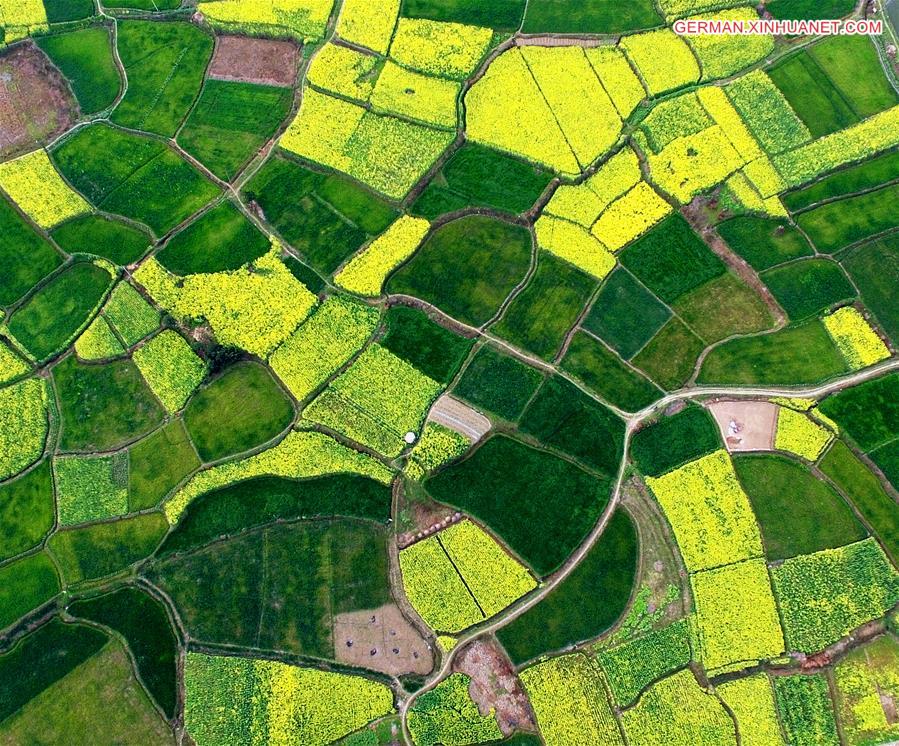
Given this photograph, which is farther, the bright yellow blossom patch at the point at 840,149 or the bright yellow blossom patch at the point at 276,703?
the bright yellow blossom patch at the point at 840,149

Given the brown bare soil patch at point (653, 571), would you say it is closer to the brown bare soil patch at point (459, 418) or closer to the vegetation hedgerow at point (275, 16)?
the brown bare soil patch at point (459, 418)

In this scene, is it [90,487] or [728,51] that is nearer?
[90,487]

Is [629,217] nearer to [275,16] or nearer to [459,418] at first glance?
[459,418]

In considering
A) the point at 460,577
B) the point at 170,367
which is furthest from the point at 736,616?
the point at 170,367

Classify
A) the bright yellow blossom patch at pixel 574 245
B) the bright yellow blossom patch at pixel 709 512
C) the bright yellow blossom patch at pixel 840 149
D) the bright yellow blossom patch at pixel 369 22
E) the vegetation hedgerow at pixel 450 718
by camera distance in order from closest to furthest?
the vegetation hedgerow at pixel 450 718
the bright yellow blossom patch at pixel 709 512
the bright yellow blossom patch at pixel 574 245
the bright yellow blossom patch at pixel 840 149
the bright yellow blossom patch at pixel 369 22

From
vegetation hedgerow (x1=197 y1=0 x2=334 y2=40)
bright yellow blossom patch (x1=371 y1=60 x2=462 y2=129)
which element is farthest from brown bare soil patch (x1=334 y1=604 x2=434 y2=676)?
vegetation hedgerow (x1=197 y1=0 x2=334 y2=40)

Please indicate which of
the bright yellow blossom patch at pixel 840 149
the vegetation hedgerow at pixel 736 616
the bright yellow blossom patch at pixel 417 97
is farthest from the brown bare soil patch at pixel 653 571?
the bright yellow blossom patch at pixel 417 97
